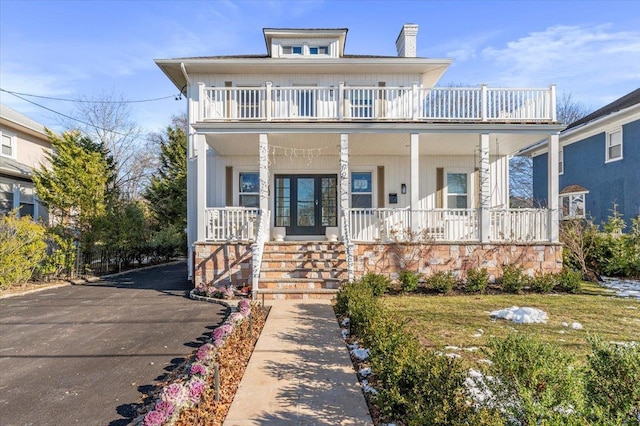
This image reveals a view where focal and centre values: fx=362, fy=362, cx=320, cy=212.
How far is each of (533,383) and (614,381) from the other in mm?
484

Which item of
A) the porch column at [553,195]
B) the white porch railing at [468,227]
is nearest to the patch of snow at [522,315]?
the white porch railing at [468,227]

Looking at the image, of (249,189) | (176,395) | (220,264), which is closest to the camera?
(176,395)

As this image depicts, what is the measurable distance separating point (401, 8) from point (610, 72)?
17307mm

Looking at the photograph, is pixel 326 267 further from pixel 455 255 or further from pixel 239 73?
pixel 239 73

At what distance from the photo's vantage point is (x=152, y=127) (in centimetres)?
3200

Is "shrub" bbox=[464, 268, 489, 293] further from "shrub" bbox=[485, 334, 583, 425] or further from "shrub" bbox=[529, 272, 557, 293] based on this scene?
"shrub" bbox=[485, 334, 583, 425]

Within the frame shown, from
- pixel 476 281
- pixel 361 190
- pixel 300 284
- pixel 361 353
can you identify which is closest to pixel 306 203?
pixel 361 190

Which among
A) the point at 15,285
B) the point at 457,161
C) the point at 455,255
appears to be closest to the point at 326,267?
the point at 455,255

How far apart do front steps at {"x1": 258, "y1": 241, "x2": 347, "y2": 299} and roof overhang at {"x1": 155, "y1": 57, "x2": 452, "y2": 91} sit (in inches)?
226

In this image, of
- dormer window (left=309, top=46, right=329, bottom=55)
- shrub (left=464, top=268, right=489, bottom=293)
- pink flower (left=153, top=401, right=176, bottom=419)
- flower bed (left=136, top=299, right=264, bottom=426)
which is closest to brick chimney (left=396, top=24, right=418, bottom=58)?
dormer window (left=309, top=46, right=329, bottom=55)

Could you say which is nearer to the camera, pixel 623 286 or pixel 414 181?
pixel 623 286

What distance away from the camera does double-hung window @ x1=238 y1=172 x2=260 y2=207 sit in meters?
11.9

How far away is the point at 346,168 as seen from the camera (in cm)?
971

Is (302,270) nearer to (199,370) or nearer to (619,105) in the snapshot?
(199,370)
